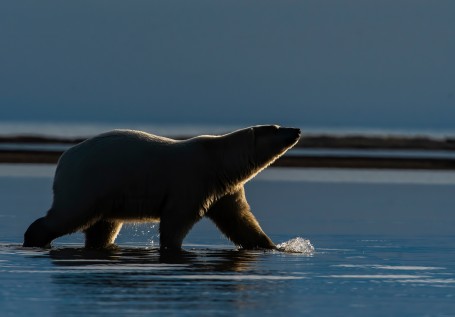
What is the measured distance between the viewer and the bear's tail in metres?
20.3

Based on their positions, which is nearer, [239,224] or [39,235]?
[39,235]

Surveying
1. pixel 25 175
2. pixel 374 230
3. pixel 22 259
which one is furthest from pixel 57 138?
pixel 22 259

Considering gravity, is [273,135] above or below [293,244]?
above

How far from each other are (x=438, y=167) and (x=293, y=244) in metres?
35.0

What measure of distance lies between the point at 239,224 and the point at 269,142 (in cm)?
122

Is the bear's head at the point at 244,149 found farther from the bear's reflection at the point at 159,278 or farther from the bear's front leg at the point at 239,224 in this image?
the bear's reflection at the point at 159,278

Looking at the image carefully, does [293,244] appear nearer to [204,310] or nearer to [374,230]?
[374,230]

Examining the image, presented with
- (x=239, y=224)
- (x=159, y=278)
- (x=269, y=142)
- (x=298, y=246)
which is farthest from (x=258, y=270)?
(x=269, y=142)

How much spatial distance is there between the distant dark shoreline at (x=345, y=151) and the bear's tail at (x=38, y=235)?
33523 mm

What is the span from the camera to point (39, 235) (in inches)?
801

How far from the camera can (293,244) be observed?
21.3 meters

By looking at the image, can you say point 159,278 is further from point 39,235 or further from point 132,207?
point 39,235

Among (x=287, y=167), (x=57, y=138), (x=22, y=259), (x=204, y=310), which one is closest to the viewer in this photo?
(x=204, y=310)

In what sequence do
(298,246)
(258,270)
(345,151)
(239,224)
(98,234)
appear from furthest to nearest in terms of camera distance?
(345,151)
(239,224)
(298,246)
(98,234)
(258,270)
